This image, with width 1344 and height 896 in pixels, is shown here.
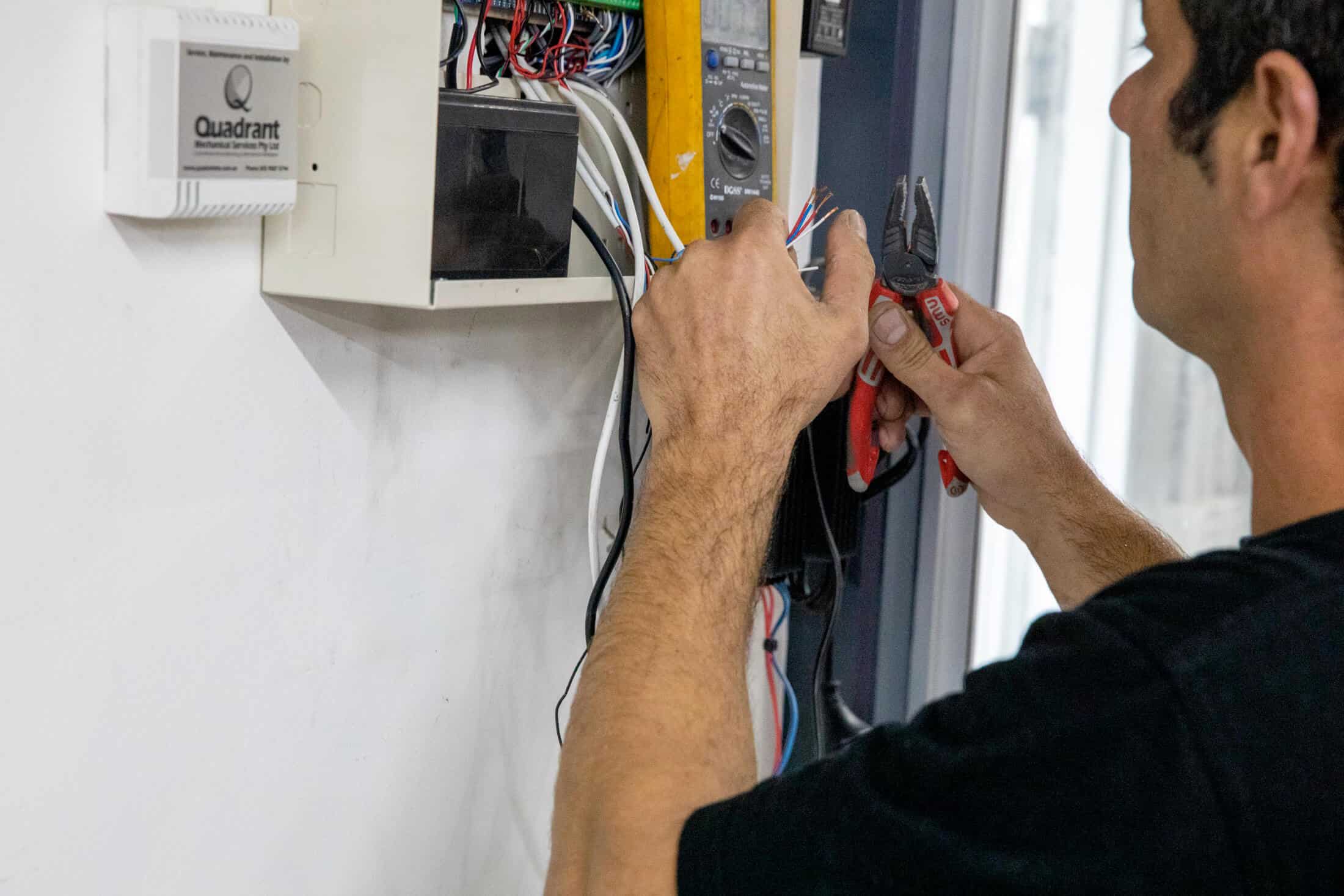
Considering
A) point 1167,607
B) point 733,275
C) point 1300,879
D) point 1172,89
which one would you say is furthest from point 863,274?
point 1300,879

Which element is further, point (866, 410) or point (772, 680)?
point (772, 680)

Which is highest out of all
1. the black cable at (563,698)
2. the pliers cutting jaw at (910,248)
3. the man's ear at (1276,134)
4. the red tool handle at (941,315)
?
the man's ear at (1276,134)

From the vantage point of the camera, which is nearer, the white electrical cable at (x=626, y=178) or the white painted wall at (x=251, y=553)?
the white painted wall at (x=251, y=553)

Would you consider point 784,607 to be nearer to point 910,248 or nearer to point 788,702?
point 788,702

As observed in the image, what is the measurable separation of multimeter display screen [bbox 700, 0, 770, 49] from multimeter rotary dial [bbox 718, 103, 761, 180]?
54 millimetres

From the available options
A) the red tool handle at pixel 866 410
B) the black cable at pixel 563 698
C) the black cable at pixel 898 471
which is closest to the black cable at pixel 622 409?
the black cable at pixel 563 698

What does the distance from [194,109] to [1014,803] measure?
0.57 m

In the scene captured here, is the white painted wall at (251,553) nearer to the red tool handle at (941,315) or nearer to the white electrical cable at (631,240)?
the white electrical cable at (631,240)

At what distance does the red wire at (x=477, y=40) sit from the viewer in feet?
2.73

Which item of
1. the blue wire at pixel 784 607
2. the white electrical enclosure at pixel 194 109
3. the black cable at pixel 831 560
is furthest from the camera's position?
the blue wire at pixel 784 607

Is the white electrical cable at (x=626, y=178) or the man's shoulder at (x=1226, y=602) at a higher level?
the white electrical cable at (x=626, y=178)

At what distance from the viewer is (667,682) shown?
712 mm

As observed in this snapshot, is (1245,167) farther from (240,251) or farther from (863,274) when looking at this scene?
(240,251)

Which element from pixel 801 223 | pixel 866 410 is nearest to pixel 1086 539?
pixel 866 410
